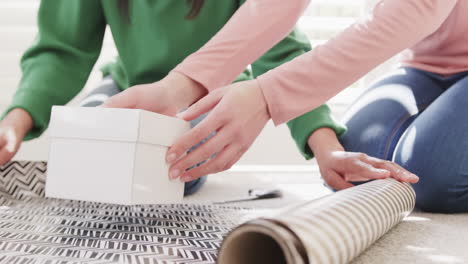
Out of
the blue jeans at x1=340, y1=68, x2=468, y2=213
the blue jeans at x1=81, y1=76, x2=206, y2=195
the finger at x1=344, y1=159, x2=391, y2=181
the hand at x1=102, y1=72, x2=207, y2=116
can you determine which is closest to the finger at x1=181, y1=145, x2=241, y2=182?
the hand at x1=102, y1=72, x2=207, y2=116

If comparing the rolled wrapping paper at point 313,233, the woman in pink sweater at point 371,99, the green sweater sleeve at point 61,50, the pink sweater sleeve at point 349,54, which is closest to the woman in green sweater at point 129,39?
the green sweater sleeve at point 61,50

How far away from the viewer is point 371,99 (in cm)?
115

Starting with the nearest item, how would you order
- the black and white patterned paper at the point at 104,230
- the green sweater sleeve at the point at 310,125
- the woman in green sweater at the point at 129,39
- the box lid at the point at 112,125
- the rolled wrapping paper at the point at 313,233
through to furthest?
the rolled wrapping paper at the point at 313,233 → the black and white patterned paper at the point at 104,230 → the box lid at the point at 112,125 → the green sweater sleeve at the point at 310,125 → the woman in green sweater at the point at 129,39

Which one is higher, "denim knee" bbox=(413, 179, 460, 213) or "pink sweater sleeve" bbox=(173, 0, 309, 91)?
"pink sweater sleeve" bbox=(173, 0, 309, 91)

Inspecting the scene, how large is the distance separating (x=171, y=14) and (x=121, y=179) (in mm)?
631

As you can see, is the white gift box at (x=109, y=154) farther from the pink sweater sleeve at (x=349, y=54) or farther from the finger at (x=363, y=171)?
the finger at (x=363, y=171)

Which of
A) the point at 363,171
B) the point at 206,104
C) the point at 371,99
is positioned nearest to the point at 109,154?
the point at 206,104

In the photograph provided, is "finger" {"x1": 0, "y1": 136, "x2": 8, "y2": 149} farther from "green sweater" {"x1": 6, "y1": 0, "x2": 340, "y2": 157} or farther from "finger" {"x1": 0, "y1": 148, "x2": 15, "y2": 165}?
"green sweater" {"x1": 6, "y1": 0, "x2": 340, "y2": 157}

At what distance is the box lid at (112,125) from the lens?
2.04 feet

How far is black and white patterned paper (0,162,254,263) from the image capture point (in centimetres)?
52

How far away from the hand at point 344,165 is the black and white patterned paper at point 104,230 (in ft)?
0.67

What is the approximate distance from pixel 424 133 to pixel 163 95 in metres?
0.53

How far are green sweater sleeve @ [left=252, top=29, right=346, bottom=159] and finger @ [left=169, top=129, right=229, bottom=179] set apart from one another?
1.15 feet

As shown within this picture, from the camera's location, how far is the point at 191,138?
68cm
